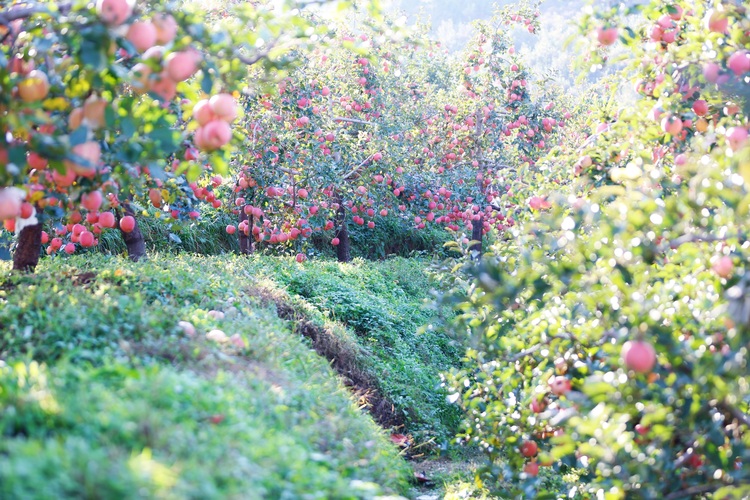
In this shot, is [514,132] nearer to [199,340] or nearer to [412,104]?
[412,104]

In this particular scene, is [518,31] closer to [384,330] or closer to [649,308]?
[384,330]

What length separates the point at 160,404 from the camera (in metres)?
2.32

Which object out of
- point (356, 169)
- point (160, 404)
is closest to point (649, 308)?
point (160, 404)

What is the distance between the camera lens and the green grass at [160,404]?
6.09 feet

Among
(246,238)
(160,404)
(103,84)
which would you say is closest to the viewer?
(160,404)

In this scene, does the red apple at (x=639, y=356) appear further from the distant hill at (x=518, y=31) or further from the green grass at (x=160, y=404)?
the distant hill at (x=518, y=31)

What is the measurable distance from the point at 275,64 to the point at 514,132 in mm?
8636

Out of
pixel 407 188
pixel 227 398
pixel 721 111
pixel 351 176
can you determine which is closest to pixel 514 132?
pixel 407 188

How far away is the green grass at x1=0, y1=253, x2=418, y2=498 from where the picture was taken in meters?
1.86

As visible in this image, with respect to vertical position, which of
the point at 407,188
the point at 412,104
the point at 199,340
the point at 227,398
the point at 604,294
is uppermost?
the point at 604,294

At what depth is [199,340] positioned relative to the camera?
354 cm

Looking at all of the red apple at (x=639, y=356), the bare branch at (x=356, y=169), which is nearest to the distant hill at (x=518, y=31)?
the bare branch at (x=356, y=169)

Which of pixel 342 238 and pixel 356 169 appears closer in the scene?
pixel 356 169

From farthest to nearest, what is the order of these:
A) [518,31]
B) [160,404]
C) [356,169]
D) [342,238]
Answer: [518,31] < [342,238] < [356,169] < [160,404]
